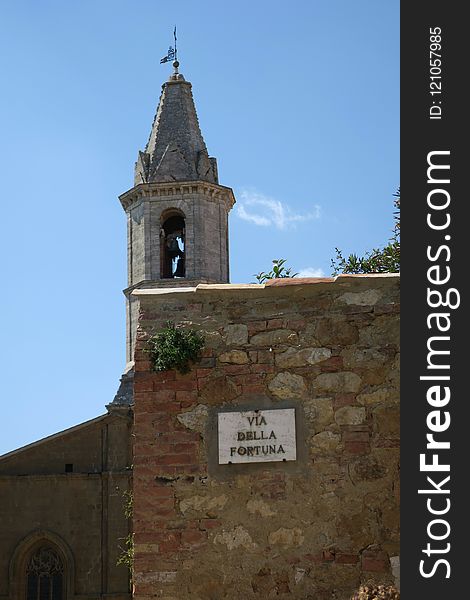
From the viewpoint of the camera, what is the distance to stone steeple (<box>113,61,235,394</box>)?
1640 inches

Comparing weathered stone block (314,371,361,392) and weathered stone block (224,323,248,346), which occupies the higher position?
weathered stone block (224,323,248,346)

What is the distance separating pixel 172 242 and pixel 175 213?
1.09 m

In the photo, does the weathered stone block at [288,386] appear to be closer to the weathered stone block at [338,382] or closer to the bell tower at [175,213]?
the weathered stone block at [338,382]

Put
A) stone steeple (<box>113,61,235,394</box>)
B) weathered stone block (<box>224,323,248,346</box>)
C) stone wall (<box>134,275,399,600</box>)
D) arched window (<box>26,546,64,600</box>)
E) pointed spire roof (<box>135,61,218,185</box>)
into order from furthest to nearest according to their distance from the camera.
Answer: pointed spire roof (<box>135,61,218,185</box>) < stone steeple (<box>113,61,235,394</box>) < arched window (<box>26,546,64,600</box>) < weathered stone block (<box>224,323,248,346</box>) < stone wall (<box>134,275,399,600</box>)

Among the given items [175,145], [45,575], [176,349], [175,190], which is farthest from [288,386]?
[175,145]

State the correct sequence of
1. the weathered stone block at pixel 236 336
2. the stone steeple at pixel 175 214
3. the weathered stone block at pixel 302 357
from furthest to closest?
1. the stone steeple at pixel 175 214
2. the weathered stone block at pixel 236 336
3. the weathered stone block at pixel 302 357

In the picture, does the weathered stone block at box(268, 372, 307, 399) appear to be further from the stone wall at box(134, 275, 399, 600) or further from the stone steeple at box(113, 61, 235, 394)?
the stone steeple at box(113, 61, 235, 394)

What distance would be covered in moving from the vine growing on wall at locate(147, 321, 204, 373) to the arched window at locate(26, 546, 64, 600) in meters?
27.4

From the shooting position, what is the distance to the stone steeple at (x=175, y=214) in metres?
41.7

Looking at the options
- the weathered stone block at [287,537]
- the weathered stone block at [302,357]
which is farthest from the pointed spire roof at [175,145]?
the weathered stone block at [287,537]

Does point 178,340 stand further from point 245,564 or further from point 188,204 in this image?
point 188,204

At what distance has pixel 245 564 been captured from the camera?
301 inches

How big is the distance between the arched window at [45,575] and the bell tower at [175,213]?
347 inches

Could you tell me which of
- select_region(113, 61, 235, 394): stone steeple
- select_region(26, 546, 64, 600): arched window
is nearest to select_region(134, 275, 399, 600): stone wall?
select_region(26, 546, 64, 600): arched window
